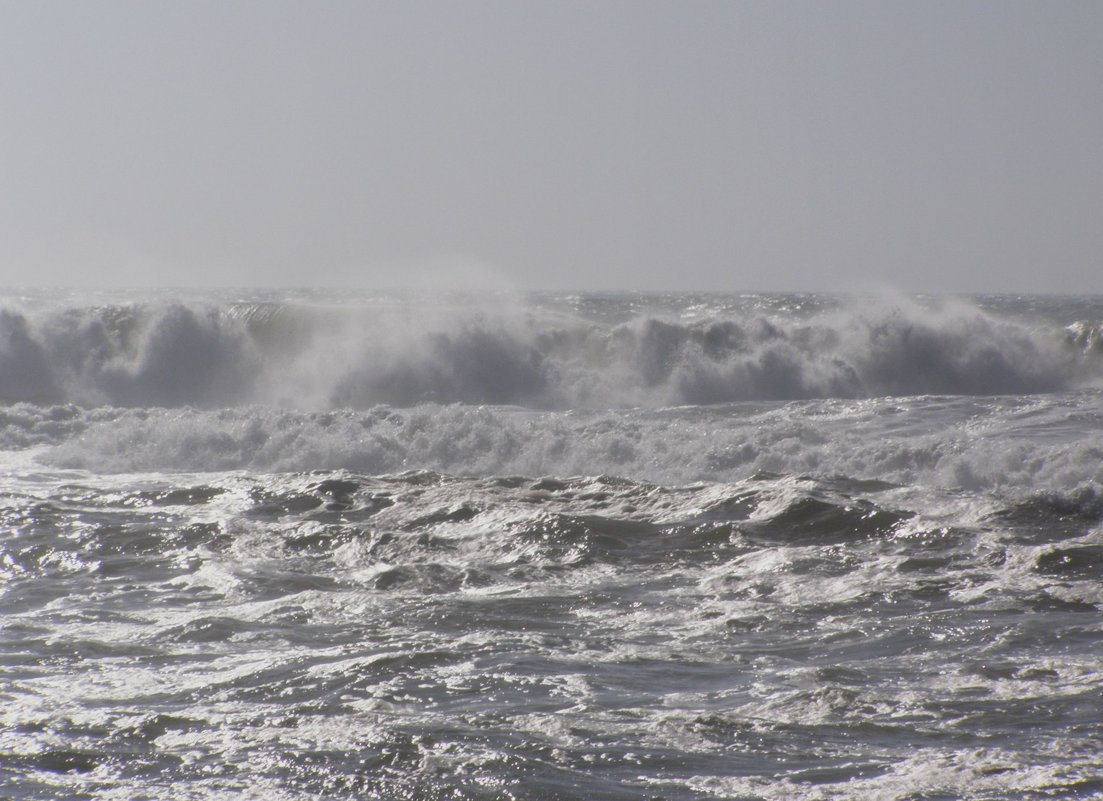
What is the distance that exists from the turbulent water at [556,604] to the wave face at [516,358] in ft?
15.3

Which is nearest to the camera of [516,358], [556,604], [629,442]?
[556,604]

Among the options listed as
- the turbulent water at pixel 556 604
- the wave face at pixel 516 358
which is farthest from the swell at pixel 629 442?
the wave face at pixel 516 358

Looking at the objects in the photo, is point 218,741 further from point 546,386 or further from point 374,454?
point 546,386

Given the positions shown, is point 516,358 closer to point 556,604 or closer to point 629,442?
point 629,442

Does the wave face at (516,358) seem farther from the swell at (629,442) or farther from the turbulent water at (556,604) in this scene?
the swell at (629,442)

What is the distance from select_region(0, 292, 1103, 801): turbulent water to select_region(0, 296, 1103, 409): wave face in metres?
4.67

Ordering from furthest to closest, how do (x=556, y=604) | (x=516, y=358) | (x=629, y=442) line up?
(x=516, y=358) → (x=629, y=442) → (x=556, y=604)

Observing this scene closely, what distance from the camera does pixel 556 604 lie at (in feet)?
22.5

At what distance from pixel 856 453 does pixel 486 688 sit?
845 centimetres

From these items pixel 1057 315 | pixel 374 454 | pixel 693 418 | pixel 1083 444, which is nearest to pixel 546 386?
pixel 693 418

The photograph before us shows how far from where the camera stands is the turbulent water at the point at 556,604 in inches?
168

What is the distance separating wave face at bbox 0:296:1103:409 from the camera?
22.0 meters

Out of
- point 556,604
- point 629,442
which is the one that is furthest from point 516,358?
point 556,604

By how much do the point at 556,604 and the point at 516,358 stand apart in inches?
640
